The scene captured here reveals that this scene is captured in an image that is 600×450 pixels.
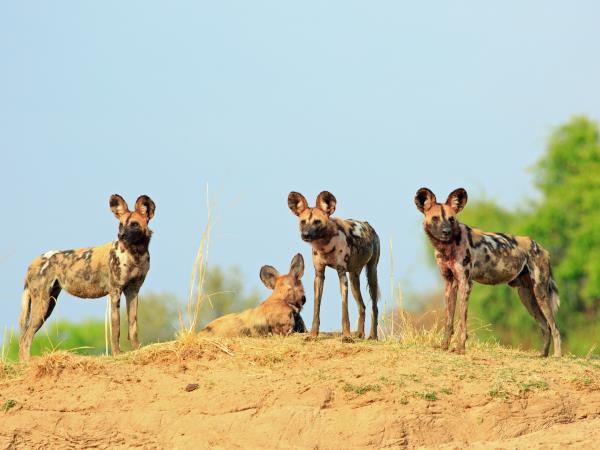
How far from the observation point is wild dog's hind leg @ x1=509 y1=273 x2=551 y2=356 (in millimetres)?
13656

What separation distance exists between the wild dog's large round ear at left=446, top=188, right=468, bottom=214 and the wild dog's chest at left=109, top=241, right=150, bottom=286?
378cm

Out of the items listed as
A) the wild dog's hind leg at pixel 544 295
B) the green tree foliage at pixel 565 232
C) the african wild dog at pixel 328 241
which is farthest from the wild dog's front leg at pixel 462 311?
the green tree foliage at pixel 565 232

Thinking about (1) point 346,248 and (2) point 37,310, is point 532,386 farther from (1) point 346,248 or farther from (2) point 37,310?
(2) point 37,310

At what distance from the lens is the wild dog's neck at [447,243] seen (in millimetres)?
12078

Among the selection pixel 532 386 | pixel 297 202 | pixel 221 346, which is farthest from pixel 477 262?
pixel 221 346

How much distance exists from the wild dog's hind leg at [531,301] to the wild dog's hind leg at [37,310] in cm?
618

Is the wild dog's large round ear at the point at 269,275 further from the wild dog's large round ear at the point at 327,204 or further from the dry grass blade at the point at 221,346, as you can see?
the dry grass blade at the point at 221,346

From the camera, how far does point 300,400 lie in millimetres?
10250

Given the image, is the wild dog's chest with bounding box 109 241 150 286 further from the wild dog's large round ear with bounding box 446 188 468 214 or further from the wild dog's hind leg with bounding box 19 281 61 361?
the wild dog's large round ear with bounding box 446 188 468 214

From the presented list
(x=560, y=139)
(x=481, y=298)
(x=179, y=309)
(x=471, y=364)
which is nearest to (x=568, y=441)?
(x=471, y=364)

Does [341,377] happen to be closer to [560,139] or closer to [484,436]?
[484,436]

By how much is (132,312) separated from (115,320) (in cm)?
35

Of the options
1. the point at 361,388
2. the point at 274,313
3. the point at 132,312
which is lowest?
the point at 361,388

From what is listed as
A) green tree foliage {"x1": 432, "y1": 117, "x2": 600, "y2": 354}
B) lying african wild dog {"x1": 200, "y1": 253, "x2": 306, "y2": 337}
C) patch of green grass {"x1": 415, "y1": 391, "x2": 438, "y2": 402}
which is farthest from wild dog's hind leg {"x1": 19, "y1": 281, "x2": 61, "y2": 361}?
green tree foliage {"x1": 432, "y1": 117, "x2": 600, "y2": 354}
